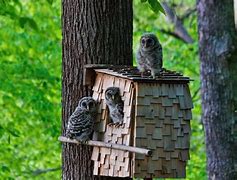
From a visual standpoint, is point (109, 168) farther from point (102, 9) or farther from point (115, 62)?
point (102, 9)

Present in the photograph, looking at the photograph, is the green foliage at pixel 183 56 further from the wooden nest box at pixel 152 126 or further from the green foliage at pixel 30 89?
the wooden nest box at pixel 152 126

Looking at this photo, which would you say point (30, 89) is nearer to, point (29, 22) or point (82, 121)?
point (29, 22)

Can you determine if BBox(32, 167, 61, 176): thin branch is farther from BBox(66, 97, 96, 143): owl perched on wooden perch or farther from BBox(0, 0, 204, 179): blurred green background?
BBox(66, 97, 96, 143): owl perched on wooden perch

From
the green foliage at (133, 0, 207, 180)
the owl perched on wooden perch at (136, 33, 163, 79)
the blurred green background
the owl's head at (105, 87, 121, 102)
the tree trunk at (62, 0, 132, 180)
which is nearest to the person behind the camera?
the owl perched on wooden perch at (136, 33, 163, 79)

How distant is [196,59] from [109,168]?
808 cm

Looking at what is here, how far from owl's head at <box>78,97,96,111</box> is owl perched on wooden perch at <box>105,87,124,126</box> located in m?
0.12

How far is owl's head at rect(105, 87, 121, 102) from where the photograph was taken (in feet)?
15.4

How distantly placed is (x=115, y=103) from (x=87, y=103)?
0.21 metres

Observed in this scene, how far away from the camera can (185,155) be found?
15.3ft

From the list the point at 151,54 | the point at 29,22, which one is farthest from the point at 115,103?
the point at 29,22

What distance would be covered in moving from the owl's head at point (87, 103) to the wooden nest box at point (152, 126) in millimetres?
208

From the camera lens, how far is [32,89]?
837 cm

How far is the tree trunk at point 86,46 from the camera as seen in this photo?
16.5ft

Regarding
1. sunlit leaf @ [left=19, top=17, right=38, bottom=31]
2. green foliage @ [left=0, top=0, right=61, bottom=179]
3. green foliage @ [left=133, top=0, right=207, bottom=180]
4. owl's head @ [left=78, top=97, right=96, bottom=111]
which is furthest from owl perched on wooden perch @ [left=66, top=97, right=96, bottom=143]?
green foliage @ [left=133, top=0, right=207, bottom=180]
